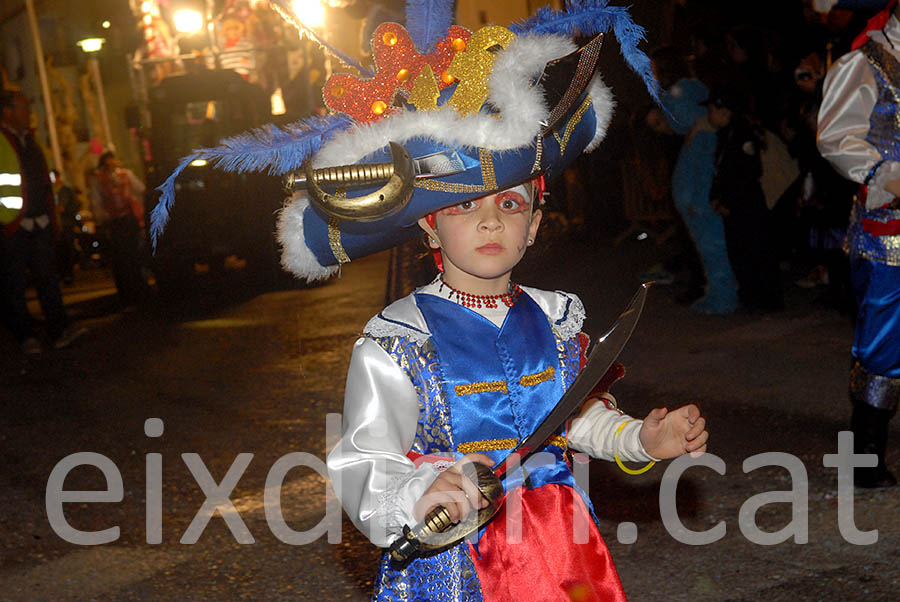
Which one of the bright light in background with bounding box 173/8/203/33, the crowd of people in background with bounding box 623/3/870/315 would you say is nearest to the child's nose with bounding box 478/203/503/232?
the crowd of people in background with bounding box 623/3/870/315

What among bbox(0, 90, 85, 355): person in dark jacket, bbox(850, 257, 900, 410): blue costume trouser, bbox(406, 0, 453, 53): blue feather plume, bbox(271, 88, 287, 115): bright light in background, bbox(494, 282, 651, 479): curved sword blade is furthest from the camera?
bbox(271, 88, 287, 115): bright light in background

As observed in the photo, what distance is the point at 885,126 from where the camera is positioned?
391 centimetres

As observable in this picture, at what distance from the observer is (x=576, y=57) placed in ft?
7.10

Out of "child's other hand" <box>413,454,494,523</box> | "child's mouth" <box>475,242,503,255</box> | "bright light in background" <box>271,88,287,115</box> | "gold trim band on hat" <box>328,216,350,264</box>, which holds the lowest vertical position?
"bright light in background" <box>271,88,287,115</box>

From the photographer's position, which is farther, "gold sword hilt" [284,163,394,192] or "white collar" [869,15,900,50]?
"white collar" [869,15,900,50]

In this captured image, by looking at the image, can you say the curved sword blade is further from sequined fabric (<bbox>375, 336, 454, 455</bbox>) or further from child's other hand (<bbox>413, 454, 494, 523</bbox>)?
sequined fabric (<bbox>375, 336, 454, 455</bbox>)

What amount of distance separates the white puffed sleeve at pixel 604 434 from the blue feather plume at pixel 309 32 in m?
0.93

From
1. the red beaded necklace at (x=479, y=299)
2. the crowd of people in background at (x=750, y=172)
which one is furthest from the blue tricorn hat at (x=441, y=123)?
the crowd of people in background at (x=750, y=172)

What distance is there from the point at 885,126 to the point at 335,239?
8.35 ft

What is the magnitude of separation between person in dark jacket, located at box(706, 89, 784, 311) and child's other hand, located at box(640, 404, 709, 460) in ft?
19.1

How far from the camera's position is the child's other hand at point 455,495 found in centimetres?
188

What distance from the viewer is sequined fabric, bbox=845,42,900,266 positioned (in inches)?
152

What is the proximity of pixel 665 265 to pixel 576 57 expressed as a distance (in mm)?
7701

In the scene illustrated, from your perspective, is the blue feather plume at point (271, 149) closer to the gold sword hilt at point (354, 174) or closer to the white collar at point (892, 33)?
the gold sword hilt at point (354, 174)
